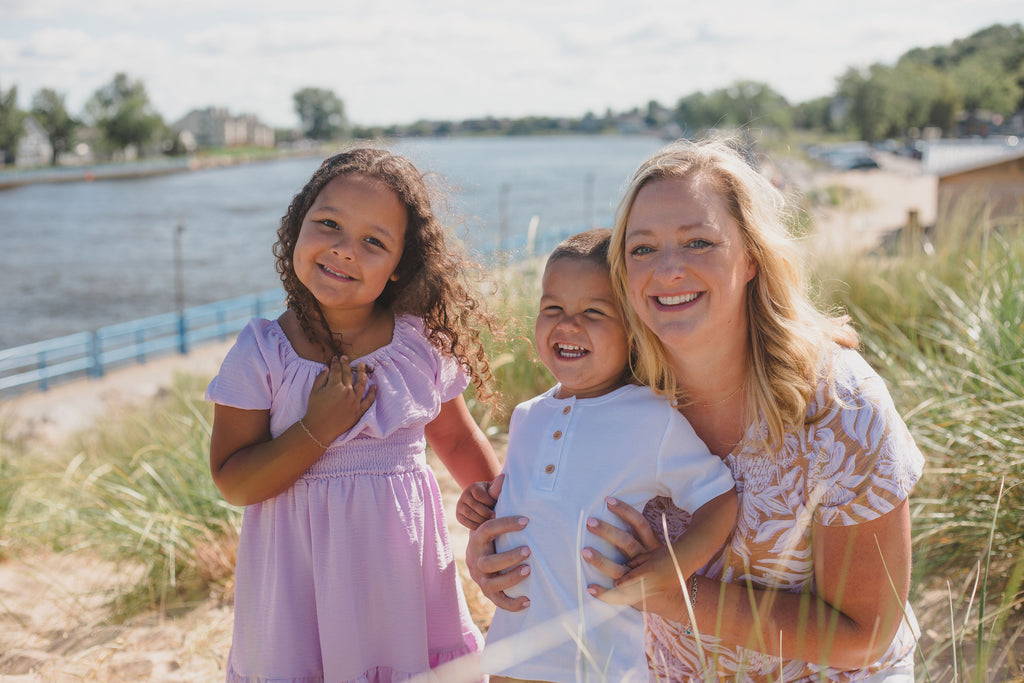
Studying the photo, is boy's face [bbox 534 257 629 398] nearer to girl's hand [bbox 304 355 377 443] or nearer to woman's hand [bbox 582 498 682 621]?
woman's hand [bbox 582 498 682 621]

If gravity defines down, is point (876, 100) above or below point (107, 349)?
above

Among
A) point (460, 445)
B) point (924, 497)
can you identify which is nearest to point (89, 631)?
point (460, 445)

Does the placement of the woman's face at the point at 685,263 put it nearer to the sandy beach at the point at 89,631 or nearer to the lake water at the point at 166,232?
the lake water at the point at 166,232

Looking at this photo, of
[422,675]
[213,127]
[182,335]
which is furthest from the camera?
[213,127]

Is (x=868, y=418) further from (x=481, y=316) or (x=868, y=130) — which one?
(x=868, y=130)

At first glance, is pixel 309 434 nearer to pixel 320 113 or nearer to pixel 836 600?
pixel 836 600

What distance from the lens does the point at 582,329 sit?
215 cm

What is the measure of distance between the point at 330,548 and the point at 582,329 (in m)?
0.90

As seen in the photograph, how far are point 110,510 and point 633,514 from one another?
329 centimetres

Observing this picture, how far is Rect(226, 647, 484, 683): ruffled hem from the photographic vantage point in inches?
86.5

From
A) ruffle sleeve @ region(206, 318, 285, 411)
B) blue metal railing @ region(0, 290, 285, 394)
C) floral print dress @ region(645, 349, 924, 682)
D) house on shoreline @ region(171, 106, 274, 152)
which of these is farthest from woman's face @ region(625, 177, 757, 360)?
house on shoreline @ region(171, 106, 274, 152)

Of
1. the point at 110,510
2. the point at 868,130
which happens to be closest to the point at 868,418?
the point at 110,510

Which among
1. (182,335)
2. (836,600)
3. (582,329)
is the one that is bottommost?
(182,335)

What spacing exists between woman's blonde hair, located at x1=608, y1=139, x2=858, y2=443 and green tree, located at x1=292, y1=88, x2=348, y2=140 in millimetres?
166435
